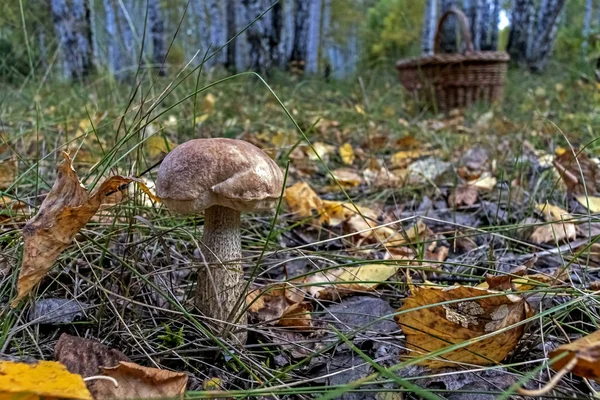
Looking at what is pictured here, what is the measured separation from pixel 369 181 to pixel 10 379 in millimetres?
1578

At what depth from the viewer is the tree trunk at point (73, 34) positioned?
4.65 meters

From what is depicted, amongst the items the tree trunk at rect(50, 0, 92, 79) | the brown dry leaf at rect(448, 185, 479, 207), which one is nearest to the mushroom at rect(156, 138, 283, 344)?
the brown dry leaf at rect(448, 185, 479, 207)

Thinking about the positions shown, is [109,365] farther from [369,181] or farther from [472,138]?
[472,138]

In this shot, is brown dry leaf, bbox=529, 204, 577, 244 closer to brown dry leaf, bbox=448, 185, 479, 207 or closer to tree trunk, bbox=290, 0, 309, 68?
brown dry leaf, bbox=448, 185, 479, 207

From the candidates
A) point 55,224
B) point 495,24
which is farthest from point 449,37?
point 55,224

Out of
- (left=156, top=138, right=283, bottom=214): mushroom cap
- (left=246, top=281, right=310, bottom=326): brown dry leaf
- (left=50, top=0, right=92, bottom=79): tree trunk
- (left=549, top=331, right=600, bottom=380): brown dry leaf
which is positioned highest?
(left=50, top=0, right=92, bottom=79): tree trunk

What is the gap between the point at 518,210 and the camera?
5.12 feet

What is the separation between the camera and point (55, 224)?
739 millimetres

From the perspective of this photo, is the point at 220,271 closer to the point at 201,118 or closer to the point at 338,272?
the point at 338,272

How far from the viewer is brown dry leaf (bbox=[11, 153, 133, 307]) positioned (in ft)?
2.38

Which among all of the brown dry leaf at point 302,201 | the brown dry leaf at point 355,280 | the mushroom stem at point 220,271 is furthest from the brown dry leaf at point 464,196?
the mushroom stem at point 220,271

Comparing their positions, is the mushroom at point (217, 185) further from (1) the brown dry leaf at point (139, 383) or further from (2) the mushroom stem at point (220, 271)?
(1) the brown dry leaf at point (139, 383)

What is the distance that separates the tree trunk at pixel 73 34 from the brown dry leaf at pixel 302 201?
3.66 m

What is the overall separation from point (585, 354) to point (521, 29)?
7.45m
